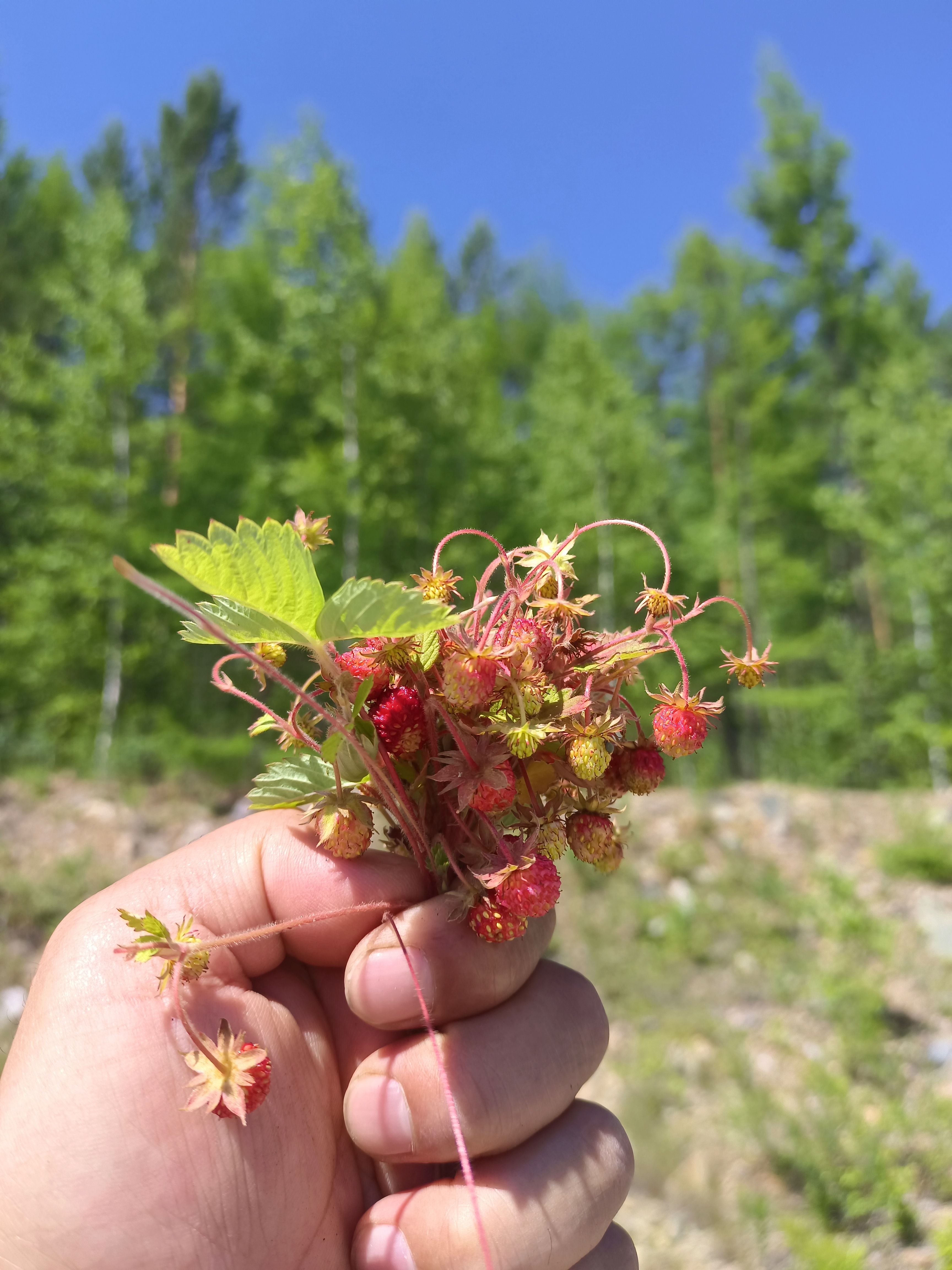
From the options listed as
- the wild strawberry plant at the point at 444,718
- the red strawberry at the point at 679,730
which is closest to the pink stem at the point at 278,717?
the wild strawberry plant at the point at 444,718

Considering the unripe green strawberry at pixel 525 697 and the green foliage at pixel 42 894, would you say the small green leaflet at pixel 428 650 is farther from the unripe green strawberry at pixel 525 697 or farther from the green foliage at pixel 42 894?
the green foliage at pixel 42 894

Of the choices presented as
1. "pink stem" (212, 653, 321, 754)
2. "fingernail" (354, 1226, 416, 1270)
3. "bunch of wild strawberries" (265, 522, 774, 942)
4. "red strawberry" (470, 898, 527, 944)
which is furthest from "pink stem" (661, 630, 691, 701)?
"fingernail" (354, 1226, 416, 1270)

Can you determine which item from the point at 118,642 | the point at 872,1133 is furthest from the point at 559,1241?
the point at 118,642

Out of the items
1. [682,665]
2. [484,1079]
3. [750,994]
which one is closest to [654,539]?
[682,665]

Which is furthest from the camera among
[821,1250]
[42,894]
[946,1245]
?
[42,894]

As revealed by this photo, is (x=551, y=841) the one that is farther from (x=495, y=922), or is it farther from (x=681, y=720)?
(x=681, y=720)
